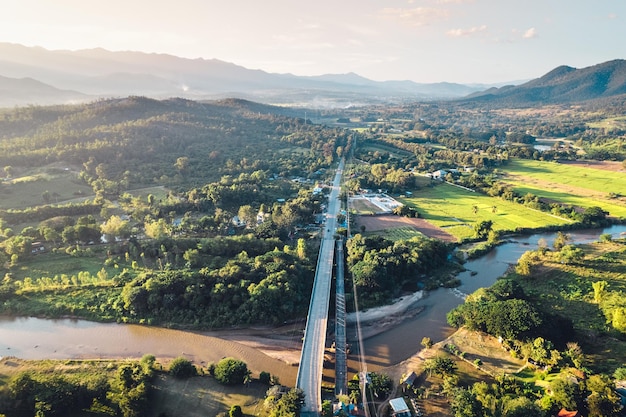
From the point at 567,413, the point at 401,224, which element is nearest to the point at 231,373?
the point at 567,413

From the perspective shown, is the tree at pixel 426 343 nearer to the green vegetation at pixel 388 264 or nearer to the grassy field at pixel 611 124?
the green vegetation at pixel 388 264

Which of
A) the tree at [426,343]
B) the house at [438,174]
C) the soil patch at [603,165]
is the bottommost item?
the tree at [426,343]

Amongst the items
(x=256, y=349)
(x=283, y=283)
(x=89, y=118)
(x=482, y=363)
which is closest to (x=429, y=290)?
(x=482, y=363)

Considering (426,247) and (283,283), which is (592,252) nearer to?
(426,247)

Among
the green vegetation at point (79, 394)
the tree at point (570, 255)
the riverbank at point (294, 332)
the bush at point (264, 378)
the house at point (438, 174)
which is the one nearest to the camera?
the green vegetation at point (79, 394)

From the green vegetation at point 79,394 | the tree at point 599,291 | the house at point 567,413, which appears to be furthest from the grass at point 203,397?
the tree at point 599,291
